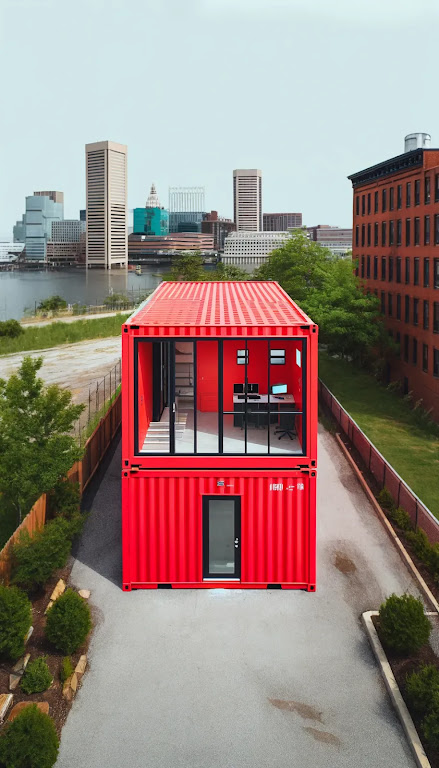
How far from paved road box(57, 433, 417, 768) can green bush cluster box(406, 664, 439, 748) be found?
1.90 ft

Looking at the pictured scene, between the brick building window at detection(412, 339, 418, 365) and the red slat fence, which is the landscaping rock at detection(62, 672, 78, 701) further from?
the brick building window at detection(412, 339, 418, 365)

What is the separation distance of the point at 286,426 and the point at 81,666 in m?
8.36

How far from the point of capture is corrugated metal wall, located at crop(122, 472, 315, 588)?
715 inches

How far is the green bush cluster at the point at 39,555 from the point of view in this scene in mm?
17172

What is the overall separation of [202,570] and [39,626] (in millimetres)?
4425

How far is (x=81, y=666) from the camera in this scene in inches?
598

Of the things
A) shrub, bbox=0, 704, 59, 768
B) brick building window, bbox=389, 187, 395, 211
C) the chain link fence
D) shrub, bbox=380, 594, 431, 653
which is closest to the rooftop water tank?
brick building window, bbox=389, 187, 395, 211

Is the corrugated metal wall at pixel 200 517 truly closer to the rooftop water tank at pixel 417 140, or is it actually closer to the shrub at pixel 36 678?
the shrub at pixel 36 678

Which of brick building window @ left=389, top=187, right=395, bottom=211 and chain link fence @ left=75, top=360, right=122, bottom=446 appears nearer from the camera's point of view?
chain link fence @ left=75, top=360, right=122, bottom=446

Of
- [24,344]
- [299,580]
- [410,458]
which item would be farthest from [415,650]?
[24,344]

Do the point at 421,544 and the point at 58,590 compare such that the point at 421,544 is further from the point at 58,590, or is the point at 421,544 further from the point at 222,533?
the point at 58,590

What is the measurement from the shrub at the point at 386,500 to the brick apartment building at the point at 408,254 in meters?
22.8

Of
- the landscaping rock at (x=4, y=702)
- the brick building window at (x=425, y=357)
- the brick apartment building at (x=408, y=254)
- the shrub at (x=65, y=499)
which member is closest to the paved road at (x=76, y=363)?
the shrub at (x=65, y=499)

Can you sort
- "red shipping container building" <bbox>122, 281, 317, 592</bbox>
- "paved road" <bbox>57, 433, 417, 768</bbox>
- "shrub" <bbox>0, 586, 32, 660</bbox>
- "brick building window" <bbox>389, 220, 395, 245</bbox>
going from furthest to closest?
"brick building window" <bbox>389, 220, 395, 245</bbox> < "red shipping container building" <bbox>122, 281, 317, 592</bbox> < "shrub" <bbox>0, 586, 32, 660</bbox> < "paved road" <bbox>57, 433, 417, 768</bbox>
